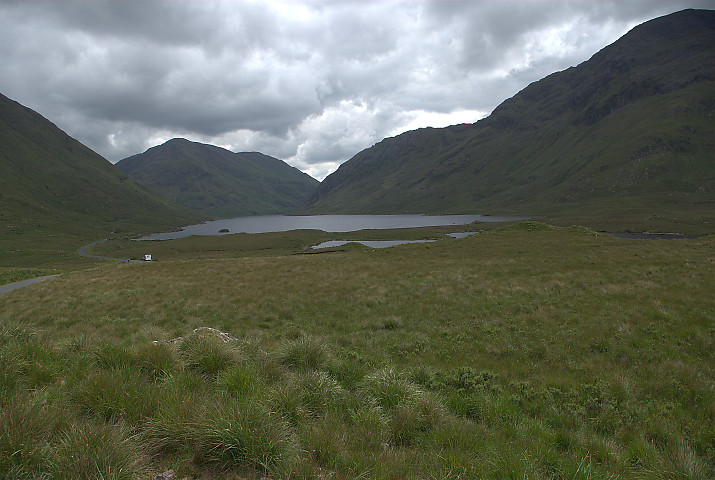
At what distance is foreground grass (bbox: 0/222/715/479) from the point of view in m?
4.59

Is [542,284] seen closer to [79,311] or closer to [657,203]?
[79,311]

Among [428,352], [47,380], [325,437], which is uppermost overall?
[47,380]

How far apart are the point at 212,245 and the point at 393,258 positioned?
9735 cm

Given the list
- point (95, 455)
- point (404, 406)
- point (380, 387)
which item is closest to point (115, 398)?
point (95, 455)

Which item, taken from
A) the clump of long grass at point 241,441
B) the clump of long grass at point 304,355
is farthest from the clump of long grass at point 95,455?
the clump of long grass at point 304,355

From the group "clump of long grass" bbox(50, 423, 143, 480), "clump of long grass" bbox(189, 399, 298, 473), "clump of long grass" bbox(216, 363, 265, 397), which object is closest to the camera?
"clump of long grass" bbox(50, 423, 143, 480)

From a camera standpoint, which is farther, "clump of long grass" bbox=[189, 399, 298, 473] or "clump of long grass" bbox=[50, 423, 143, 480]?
"clump of long grass" bbox=[189, 399, 298, 473]

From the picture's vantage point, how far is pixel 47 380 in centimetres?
655

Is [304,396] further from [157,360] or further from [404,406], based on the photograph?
[157,360]

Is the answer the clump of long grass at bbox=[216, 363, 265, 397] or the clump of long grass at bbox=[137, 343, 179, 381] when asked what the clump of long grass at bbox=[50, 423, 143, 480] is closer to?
the clump of long grass at bbox=[216, 363, 265, 397]

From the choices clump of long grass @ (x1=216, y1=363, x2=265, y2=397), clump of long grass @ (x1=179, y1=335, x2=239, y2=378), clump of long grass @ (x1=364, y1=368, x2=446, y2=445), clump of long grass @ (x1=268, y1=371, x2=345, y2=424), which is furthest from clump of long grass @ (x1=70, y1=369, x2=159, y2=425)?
clump of long grass @ (x1=364, y1=368, x2=446, y2=445)

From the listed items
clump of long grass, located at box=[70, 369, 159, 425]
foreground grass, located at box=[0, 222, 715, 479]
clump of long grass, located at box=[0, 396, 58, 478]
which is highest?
clump of long grass, located at box=[0, 396, 58, 478]

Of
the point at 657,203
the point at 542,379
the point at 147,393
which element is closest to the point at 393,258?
the point at 542,379

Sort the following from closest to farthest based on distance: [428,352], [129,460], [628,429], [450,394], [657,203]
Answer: [129,460] → [628,429] → [450,394] → [428,352] → [657,203]
